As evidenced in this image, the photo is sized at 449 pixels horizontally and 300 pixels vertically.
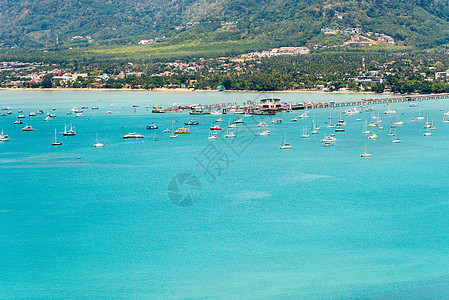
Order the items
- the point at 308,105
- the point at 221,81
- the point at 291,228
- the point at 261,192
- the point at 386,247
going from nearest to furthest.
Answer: the point at 386,247, the point at 291,228, the point at 261,192, the point at 308,105, the point at 221,81

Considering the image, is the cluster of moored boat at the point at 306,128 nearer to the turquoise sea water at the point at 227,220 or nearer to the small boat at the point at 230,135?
the small boat at the point at 230,135

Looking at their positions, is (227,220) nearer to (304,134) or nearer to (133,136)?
(133,136)

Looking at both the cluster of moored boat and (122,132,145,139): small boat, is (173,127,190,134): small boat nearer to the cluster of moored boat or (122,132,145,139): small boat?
the cluster of moored boat

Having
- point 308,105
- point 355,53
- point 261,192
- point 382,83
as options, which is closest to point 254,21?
point 355,53

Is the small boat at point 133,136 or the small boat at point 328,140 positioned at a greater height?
the small boat at point 328,140

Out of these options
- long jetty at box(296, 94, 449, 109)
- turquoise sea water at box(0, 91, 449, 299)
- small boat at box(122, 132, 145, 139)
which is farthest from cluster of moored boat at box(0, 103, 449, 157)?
long jetty at box(296, 94, 449, 109)

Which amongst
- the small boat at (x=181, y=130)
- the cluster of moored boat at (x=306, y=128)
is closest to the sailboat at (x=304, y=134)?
the cluster of moored boat at (x=306, y=128)

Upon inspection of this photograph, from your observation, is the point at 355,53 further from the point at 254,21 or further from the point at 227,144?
the point at 227,144

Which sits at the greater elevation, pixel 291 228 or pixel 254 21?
pixel 254 21

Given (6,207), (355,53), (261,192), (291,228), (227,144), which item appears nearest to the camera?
(291,228)
